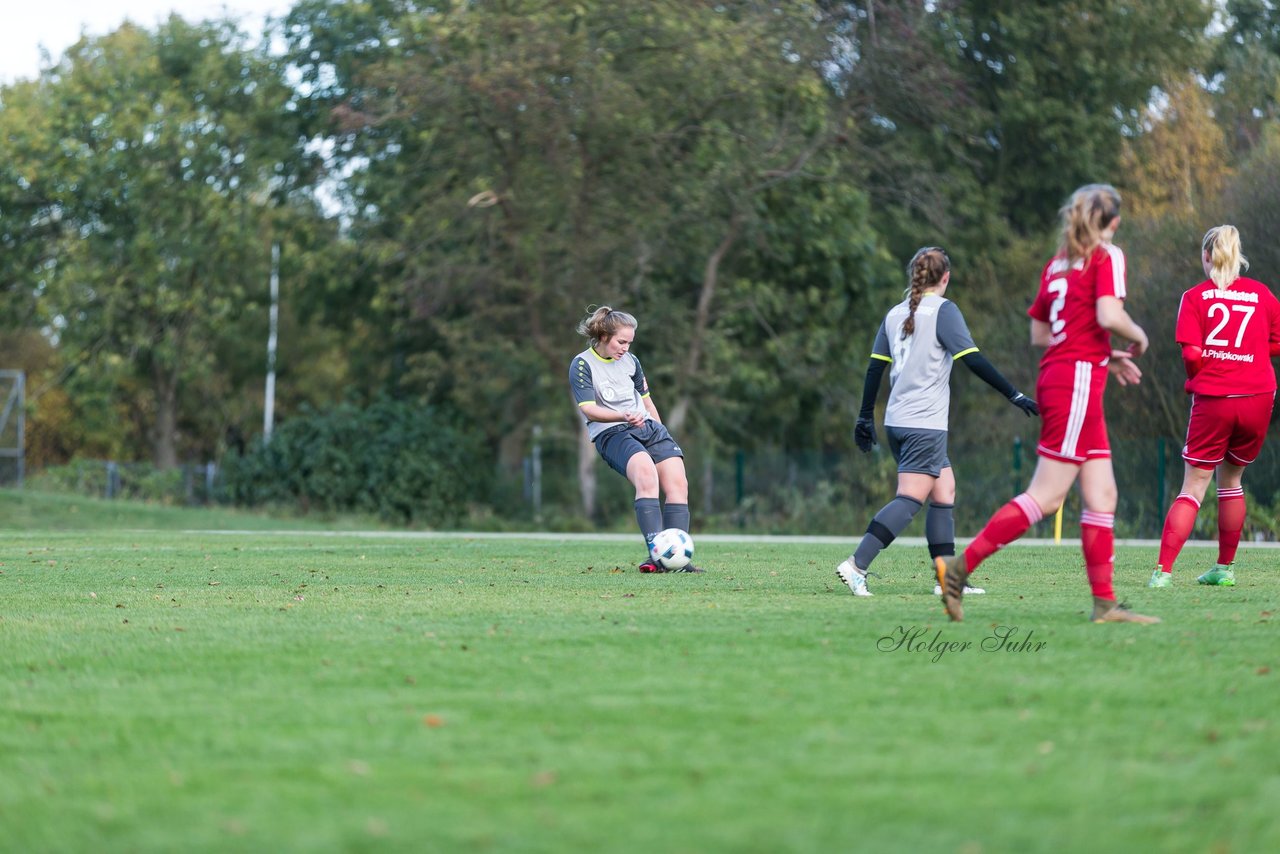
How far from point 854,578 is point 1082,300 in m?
2.23

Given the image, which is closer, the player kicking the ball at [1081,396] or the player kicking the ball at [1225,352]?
the player kicking the ball at [1081,396]

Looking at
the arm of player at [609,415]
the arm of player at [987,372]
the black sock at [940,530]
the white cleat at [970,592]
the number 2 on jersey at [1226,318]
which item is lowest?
the white cleat at [970,592]

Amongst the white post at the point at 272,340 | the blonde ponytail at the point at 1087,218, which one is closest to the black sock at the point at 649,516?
the blonde ponytail at the point at 1087,218

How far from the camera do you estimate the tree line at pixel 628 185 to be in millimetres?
26438

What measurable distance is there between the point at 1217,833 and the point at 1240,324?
6.58 m

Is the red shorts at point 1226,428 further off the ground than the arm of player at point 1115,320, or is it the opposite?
the arm of player at point 1115,320

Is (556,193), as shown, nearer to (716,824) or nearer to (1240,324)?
(1240,324)

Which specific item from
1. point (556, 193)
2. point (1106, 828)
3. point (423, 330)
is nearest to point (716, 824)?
point (1106, 828)

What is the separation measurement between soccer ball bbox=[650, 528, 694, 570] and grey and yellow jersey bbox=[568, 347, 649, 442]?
34.8 inches

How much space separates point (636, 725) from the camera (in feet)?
15.0

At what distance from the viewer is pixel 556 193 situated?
2723 centimetres

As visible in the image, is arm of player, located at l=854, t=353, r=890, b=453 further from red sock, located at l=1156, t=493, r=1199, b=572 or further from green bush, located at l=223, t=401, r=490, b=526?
green bush, located at l=223, t=401, r=490, b=526

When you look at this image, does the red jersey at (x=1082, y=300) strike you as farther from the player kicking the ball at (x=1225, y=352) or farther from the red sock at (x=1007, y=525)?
the player kicking the ball at (x=1225, y=352)

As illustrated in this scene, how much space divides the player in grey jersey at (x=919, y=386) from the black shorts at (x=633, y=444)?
7.23ft
